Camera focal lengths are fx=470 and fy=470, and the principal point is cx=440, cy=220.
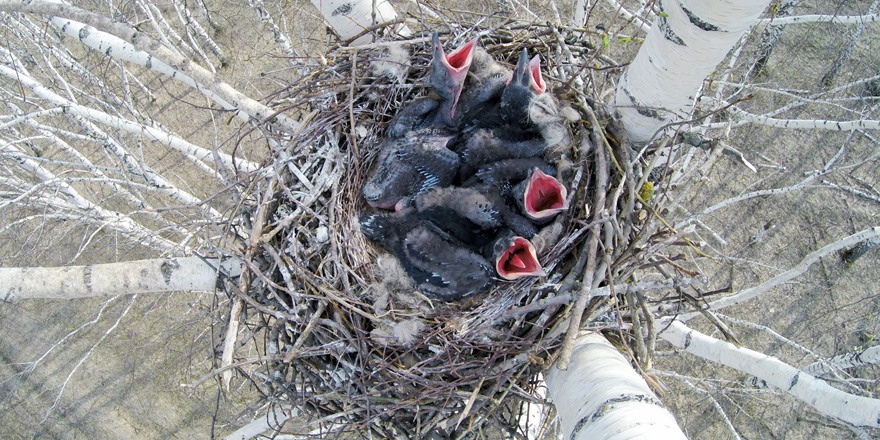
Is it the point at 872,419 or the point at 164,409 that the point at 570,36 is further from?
the point at 164,409

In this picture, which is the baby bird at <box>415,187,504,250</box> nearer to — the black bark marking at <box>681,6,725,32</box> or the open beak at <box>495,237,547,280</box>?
the open beak at <box>495,237,547,280</box>

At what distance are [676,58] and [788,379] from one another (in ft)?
3.87

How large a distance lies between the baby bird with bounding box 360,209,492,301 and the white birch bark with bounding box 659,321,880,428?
30.7 inches

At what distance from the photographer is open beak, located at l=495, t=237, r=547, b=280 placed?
179cm

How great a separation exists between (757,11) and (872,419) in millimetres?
1256

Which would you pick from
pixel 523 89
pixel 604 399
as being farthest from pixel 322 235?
pixel 604 399

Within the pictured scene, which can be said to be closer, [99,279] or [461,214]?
[99,279]

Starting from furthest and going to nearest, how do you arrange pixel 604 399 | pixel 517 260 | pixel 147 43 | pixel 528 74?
pixel 528 74, pixel 517 260, pixel 147 43, pixel 604 399

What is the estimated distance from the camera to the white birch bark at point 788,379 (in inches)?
56.8

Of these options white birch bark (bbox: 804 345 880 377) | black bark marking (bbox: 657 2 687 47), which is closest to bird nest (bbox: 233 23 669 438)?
black bark marking (bbox: 657 2 687 47)

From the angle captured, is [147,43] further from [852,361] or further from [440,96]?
[852,361]

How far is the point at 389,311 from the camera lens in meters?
1.91

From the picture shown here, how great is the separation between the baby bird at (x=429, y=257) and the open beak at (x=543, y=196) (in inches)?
12.1

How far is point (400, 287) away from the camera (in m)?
2.12
